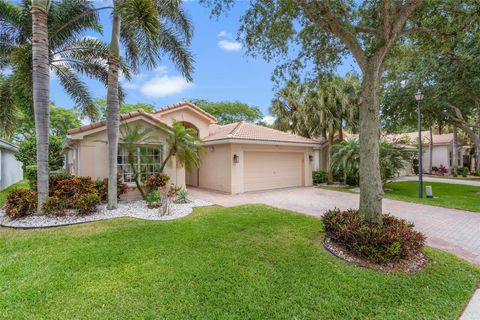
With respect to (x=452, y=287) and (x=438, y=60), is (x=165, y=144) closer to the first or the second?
(x=452, y=287)

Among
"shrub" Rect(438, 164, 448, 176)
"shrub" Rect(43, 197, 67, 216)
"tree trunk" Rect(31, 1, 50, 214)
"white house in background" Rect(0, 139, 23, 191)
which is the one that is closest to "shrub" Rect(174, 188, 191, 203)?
"shrub" Rect(43, 197, 67, 216)

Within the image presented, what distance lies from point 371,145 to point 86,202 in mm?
9021

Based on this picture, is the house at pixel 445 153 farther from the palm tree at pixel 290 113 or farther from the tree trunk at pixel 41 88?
the tree trunk at pixel 41 88

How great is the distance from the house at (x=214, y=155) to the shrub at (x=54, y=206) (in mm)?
2373

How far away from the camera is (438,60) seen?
13.2m

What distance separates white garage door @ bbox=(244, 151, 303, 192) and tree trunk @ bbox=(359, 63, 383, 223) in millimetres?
8904

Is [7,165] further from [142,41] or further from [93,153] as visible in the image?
[142,41]

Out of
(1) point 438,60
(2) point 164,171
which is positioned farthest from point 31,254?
(1) point 438,60

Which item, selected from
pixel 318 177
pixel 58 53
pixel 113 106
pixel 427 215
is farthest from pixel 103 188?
pixel 318 177

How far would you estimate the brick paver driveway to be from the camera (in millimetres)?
5797

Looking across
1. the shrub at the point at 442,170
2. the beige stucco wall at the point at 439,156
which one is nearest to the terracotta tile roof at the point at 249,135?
the shrub at the point at 442,170

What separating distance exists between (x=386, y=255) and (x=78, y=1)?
14463mm

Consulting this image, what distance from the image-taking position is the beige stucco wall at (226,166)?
43.1 feet

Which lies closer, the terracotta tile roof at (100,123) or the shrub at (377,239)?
the shrub at (377,239)
